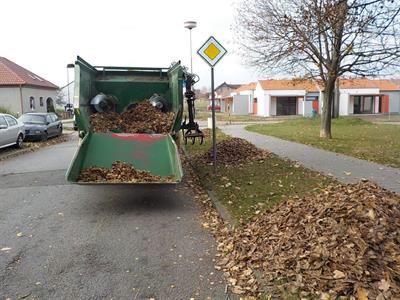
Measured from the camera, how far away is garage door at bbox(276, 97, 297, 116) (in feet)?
176

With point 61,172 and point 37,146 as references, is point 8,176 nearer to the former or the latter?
point 61,172

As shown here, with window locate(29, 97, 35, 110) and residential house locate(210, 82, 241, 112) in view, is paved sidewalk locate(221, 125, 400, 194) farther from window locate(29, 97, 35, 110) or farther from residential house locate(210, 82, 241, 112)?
residential house locate(210, 82, 241, 112)

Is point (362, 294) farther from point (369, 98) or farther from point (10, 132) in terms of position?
point (369, 98)

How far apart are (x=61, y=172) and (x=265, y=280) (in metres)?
8.29

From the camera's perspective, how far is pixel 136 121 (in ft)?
31.4

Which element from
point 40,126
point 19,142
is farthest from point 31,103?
point 19,142

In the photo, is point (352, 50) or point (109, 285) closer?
point (109, 285)

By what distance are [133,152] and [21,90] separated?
37.0m

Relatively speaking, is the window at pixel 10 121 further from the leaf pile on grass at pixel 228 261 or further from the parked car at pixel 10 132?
the leaf pile on grass at pixel 228 261

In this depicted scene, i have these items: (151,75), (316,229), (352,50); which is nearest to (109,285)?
(316,229)

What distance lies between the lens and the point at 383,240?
4090mm

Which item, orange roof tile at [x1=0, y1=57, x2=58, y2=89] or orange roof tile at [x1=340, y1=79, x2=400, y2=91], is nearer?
orange roof tile at [x1=0, y1=57, x2=58, y2=89]

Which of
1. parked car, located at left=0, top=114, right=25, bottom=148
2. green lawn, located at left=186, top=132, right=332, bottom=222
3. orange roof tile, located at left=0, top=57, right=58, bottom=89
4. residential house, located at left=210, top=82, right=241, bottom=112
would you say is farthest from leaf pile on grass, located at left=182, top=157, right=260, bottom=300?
residential house, located at left=210, top=82, right=241, bottom=112

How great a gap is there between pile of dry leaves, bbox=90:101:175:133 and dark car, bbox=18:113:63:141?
1295 cm
